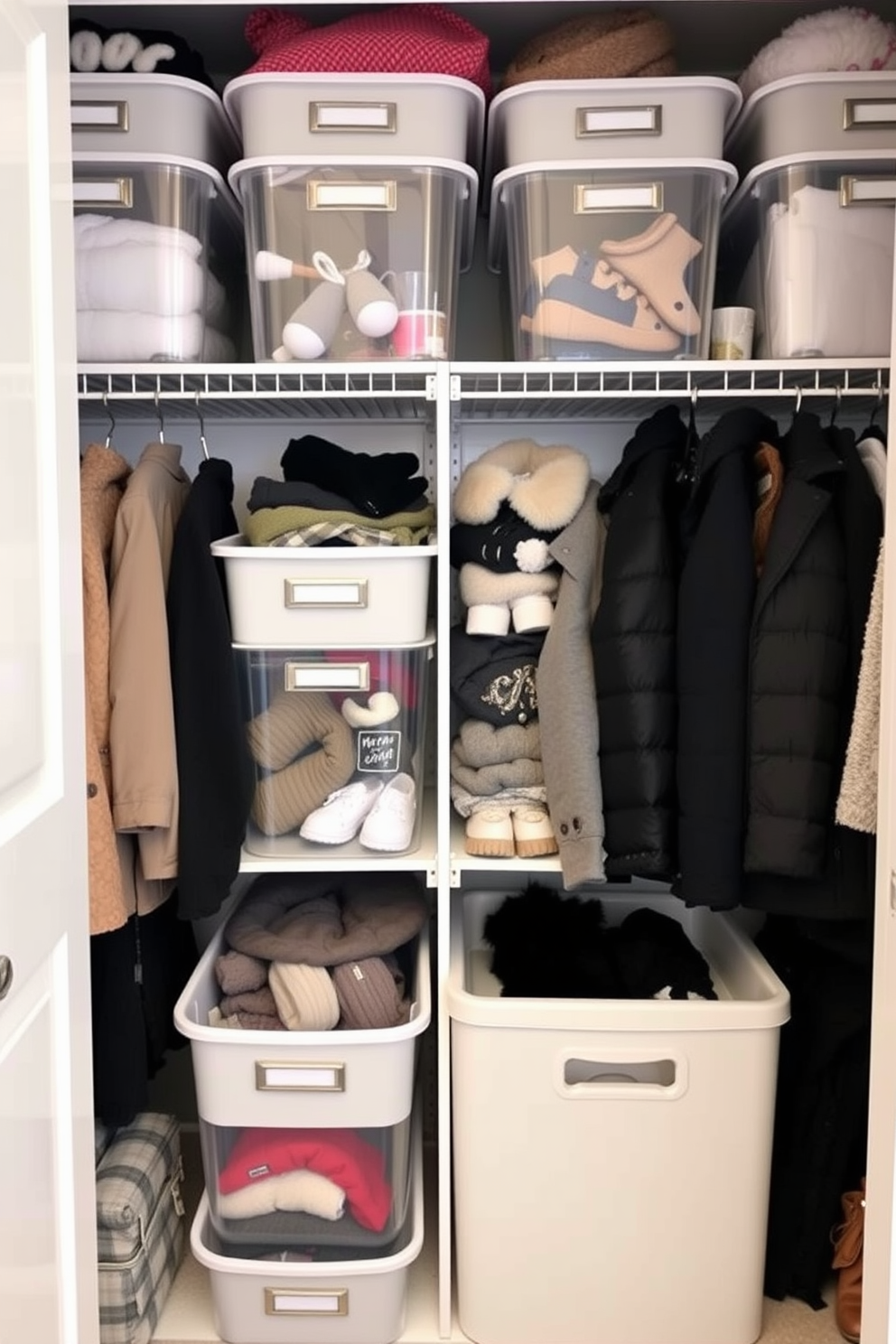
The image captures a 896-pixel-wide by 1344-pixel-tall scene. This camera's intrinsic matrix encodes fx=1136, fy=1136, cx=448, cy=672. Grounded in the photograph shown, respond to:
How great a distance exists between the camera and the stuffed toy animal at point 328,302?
166 cm

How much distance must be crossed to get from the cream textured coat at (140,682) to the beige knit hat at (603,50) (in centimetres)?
88

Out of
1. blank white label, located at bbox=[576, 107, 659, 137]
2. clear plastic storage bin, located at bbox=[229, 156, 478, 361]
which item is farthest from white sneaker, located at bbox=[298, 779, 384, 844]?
blank white label, located at bbox=[576, 107, 659, 137]

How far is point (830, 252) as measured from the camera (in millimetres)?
1632

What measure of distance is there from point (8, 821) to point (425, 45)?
127 centimetres

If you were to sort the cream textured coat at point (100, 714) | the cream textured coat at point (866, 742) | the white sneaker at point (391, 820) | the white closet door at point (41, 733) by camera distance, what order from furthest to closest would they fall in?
the white sneaker at point (391, 820), the cream textured coat at point (100, 714), the cream textured coat at point (866, 742), the white closet door at point (41, 733)

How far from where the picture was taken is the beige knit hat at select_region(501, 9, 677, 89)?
5.54ft

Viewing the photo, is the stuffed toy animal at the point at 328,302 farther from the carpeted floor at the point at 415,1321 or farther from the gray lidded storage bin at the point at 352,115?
the carpeted floor at the point at 415,1321

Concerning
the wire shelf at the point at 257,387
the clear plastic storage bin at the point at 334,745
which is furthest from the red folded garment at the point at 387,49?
the clear plastic storage bin at the point at 334,745

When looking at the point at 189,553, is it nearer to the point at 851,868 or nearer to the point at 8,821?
the point at 8,821

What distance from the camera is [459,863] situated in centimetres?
175

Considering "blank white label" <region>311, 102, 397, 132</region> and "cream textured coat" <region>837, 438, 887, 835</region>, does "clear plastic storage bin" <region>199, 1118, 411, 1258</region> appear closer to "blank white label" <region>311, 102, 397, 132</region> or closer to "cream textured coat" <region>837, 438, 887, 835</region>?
"cream textured coat" <region>837, 438, 887, 835</region>

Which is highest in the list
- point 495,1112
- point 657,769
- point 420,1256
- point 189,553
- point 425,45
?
point 425,45

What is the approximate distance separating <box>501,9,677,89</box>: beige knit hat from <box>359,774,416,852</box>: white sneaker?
1100mm

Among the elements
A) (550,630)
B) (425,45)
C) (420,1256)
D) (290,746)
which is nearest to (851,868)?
(550,630)
